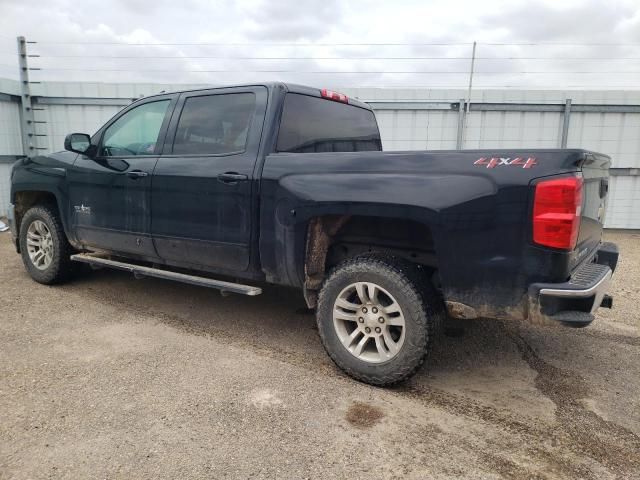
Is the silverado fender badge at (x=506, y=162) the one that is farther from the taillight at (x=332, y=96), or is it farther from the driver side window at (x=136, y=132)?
the driver side window at (x=136, y=132)

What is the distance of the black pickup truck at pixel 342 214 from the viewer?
255 centimetres

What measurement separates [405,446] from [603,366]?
1975mm

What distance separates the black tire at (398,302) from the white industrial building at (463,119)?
7.66 m

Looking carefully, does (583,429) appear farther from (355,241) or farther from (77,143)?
(77,143)

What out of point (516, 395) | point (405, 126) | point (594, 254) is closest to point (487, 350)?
point (516, 395)

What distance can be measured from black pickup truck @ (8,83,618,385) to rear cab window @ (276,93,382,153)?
0.05 ft

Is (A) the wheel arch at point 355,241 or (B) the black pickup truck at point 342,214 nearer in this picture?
(B) the black pickup truck at point 342,214

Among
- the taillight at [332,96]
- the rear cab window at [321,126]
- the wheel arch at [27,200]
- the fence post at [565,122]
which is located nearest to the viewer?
the rear cab window at [321,126]

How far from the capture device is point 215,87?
155 inches

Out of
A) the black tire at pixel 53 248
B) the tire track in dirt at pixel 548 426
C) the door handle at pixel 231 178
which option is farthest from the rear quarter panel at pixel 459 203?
the black tire at pixel 53 248

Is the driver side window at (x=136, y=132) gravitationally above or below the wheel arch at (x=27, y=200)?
above

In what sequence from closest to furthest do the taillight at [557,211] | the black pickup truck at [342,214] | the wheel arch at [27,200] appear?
the taillight at [557,211] → the black pickup truck at [342,214] → the wheel arch at [27,200]

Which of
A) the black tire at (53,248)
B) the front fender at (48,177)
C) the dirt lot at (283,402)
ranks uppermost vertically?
the front fender at (48,177)

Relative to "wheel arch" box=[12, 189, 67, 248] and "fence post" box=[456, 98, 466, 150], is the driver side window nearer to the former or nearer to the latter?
"wheel arch" box=[12, 189, 67, 248]
